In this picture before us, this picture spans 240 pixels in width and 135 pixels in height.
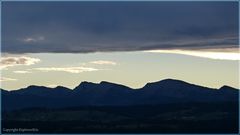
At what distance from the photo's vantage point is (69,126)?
103 m

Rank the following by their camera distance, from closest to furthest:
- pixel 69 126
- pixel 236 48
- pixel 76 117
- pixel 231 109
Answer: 1. pixel 236 48
2. pixel 69 126
3. pixel 76 117
4. pixel 231 109

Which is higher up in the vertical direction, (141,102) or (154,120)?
(141,102)

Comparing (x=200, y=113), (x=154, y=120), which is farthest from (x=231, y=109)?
(x=154, y=120)

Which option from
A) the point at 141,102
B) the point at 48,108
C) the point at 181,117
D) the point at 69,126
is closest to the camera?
the point at 69,126

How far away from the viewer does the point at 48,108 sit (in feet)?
452

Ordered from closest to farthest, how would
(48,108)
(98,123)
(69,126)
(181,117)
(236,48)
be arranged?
1. (236,48)
2. (98,123)
3. (69,126)
4. (181,117)
5. (48,108)

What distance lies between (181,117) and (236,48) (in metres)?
62.6

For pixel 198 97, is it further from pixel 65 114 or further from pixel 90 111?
pixel 65 114

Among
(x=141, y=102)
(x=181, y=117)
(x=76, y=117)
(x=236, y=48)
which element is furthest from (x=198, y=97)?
(x=236, y=48)

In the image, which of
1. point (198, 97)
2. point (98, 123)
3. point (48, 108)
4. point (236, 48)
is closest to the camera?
point (236, 48)

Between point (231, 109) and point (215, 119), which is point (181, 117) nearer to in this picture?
point (215, 119)

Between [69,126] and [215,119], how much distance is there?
40.0 metres

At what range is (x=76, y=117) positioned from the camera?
10994cm

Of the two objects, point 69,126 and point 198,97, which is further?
point 198,97
